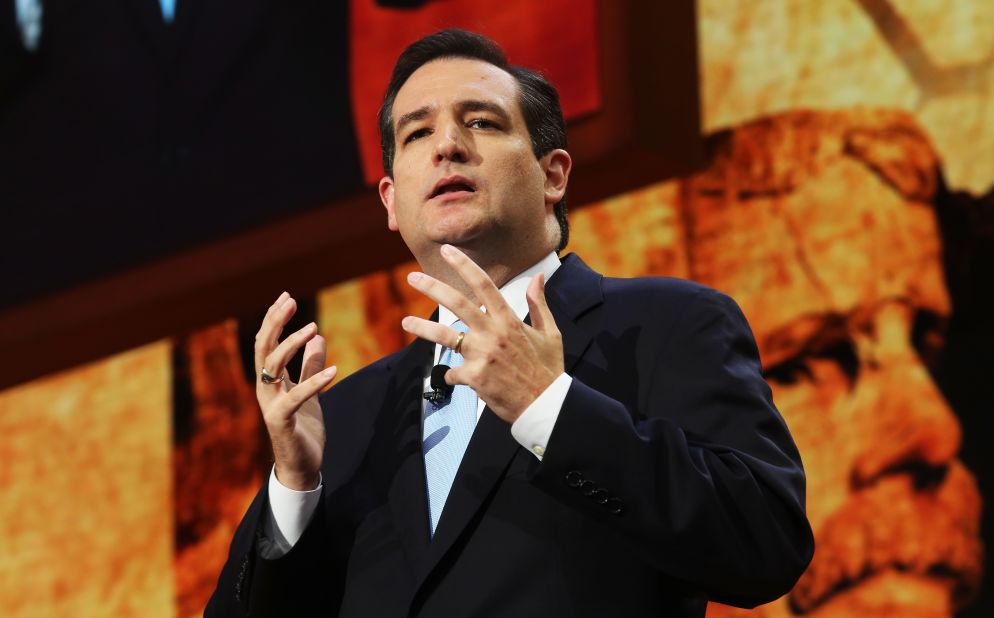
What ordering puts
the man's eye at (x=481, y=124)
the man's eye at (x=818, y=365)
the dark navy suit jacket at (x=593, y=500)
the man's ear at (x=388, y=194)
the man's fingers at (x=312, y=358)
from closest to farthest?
the dark navy suit jacket at (x=593, y=500), the man's fingers at (x=312, y=358), the man's eye at (x=481, y=124), the man's ear at (x=388, y=194), the man's eye at (x=818, y=365)

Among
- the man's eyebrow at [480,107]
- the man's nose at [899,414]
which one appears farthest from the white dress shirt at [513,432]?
the man's nose at [899,414]

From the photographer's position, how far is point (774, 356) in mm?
2773

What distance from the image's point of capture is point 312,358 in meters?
1.57

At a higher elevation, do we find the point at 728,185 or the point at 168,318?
the point at 728,185

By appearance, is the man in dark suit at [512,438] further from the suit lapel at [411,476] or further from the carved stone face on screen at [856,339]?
the carved stone face on screen at [856,339]

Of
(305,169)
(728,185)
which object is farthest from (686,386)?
(305,169)

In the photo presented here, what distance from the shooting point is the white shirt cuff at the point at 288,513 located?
5.00 ft

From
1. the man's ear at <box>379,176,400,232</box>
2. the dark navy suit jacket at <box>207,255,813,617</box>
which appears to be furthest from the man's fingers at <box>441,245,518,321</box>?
the man's ear at <box>379,176,400,232</box>

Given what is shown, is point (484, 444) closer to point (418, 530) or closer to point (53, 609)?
point (418, 530)

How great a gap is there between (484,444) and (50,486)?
3.17 m

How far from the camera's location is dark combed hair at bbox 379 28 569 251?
1820 mm

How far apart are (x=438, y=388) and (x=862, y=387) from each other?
1365mm

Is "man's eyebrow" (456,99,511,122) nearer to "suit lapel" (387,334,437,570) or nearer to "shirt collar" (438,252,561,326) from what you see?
"shirt collar" (438,252,561,326)

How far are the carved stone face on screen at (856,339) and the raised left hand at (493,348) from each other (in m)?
1.47
